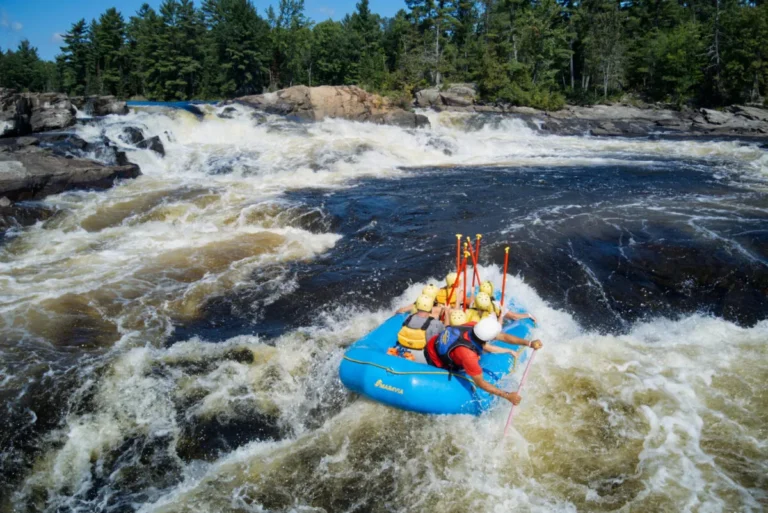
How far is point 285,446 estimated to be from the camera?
470cm

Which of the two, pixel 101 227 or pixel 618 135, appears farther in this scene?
pixel 618 135

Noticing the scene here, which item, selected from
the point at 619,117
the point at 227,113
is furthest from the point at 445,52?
the point at 227,113

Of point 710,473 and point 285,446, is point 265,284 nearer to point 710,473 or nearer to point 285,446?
point 285,446

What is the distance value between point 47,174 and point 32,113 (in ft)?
20.8

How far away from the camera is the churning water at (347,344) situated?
167 inches

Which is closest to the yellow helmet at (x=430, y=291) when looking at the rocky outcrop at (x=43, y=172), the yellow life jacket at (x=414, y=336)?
the yellow life jacket at (x=414, y=336)

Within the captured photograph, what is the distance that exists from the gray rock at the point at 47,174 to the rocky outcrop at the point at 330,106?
13813mm

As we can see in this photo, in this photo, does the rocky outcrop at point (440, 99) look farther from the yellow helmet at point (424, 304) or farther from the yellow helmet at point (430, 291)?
the yellow helmet at point (424, 304)

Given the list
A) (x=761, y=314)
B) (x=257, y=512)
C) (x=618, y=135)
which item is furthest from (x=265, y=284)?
(x=618, y=135)

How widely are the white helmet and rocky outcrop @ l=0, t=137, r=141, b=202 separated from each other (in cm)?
1184

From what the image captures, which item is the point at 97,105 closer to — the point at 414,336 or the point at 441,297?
the point at 441,297

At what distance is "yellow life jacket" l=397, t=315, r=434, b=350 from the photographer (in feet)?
17.5

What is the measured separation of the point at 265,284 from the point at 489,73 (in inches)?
1369

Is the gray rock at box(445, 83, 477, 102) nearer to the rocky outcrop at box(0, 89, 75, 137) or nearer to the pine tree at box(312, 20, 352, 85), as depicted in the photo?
the pine tree at box(312, 20, 352, 85)
